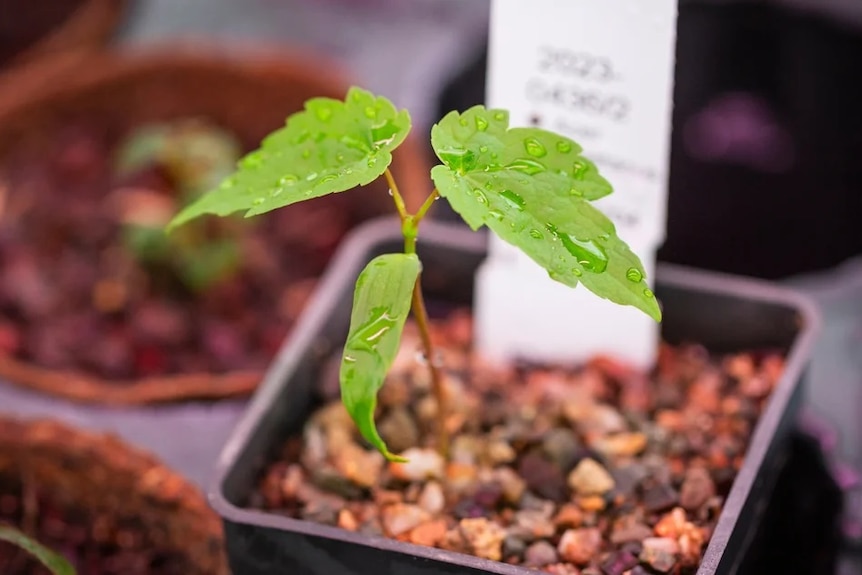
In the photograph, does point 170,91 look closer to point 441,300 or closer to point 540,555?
point 441,300

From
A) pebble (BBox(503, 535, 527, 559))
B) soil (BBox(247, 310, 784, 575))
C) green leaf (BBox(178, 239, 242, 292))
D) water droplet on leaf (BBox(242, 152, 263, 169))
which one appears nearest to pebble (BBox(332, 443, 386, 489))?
soil (BBox(247, 310, 784, 575))

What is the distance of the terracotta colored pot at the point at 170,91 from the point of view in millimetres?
1228

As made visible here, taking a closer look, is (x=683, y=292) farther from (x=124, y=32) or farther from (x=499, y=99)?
(x=124, y=32)

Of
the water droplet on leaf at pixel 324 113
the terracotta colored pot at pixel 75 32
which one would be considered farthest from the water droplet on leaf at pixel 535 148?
the terracotta colored pot at pixel 75 32

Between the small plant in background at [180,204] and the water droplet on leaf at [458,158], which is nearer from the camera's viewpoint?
the water droplet on leaf at [458,158]

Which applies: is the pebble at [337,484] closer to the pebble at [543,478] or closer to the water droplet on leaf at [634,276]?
the pebble at [543,478]

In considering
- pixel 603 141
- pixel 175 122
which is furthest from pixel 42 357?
pixel 603 141

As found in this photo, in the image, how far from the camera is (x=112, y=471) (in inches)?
31.5

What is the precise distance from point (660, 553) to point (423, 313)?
197mm

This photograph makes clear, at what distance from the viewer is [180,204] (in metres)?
1.19

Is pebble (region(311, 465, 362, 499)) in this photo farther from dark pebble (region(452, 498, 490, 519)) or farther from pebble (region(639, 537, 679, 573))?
pebble (region(639, 537, 679, 573))

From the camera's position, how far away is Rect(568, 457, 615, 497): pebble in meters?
0.73

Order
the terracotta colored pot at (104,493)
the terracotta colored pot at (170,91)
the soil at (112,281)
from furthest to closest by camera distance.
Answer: the terracotta colored pot at (170,91)
the soil at (112,281)
the terracotta colored pot at (104,493)

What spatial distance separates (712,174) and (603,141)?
0.57m
